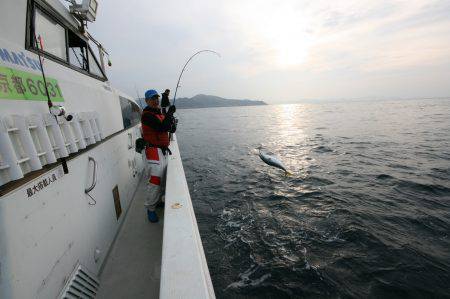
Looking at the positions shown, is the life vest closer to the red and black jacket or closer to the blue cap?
the red and black jacket

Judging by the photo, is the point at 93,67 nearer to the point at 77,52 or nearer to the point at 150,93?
→ the point at 77,52

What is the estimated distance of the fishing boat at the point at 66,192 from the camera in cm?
187

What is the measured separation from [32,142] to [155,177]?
2.79 metres

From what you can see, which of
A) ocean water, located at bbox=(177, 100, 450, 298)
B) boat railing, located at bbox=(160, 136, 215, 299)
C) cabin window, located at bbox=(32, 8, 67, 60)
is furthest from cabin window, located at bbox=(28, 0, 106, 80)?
ocean water, located at bbox=(177, 100, 450, 298)

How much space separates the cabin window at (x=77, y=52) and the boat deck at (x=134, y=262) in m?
2.86

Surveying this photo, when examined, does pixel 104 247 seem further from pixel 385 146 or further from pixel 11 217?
pixel 385 146

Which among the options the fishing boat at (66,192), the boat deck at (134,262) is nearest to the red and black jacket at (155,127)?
the fishing boat at (66,192)

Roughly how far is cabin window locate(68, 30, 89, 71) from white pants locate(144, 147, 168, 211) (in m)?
1.78

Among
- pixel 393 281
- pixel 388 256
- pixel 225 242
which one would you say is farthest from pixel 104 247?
pixel 388 256

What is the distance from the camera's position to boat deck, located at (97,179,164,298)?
123 inches

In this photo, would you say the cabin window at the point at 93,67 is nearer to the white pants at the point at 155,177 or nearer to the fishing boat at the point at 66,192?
the fishing boat at the point at 66,192

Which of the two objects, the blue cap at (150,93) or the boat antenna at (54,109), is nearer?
the boat antenna at (54,109)

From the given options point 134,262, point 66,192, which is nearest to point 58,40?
point 66,192

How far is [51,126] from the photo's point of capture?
2.31 meters
